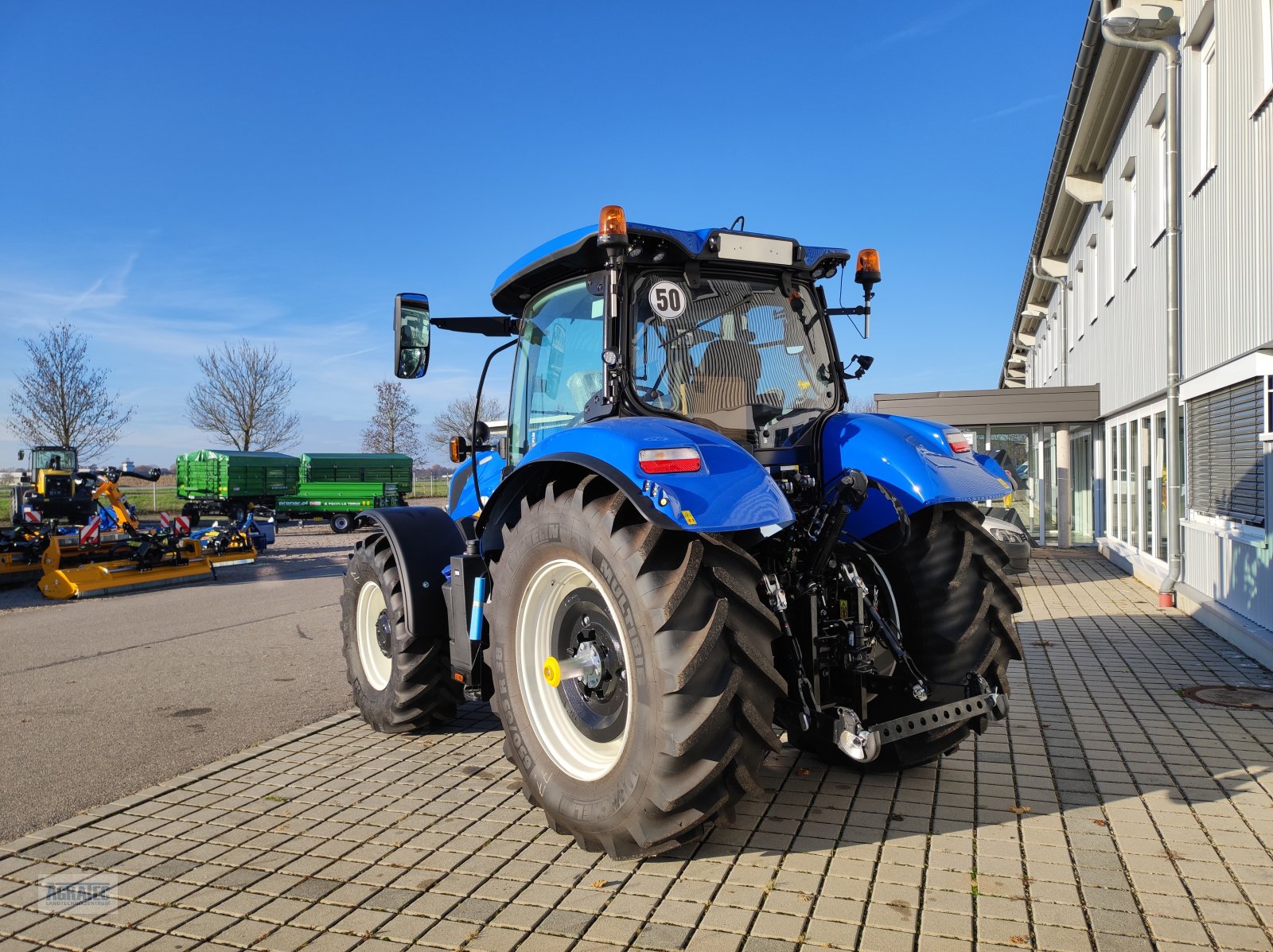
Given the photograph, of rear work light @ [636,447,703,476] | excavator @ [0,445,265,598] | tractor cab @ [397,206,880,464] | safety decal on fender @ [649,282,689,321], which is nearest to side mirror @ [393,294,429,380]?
tractor cab @ [397,206,880,464]

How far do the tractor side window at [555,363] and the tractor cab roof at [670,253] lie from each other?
12 centimetres

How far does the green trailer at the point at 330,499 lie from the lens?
108 feet

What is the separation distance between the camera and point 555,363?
4797 millimetres

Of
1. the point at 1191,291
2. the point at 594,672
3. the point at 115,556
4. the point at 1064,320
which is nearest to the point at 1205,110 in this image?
the point at 1191,291

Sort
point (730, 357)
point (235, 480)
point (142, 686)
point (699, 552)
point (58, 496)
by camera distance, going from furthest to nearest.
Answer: point (235, 480) → point (58, 496) → point (142, 686) → point (730, 357) → point (699, 552)

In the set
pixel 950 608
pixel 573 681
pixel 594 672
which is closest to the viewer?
pixel 594 672

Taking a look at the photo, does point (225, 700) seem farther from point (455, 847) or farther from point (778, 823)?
point (778, 823)

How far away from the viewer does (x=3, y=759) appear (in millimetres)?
5340

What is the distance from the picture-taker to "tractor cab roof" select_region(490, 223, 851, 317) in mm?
4238

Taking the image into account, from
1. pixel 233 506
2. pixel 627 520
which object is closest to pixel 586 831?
pixel 627 520

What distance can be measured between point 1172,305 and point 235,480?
30026mm

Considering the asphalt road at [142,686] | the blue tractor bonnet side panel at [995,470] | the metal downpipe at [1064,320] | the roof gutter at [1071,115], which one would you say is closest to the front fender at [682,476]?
the blue tractor bonnet side panel at [995,470]

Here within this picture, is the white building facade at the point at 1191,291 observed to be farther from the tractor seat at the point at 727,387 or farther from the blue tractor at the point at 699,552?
the tractor seat at the point at 727,387

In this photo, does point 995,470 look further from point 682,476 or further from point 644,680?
point 644,680
